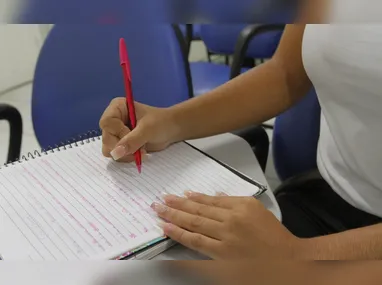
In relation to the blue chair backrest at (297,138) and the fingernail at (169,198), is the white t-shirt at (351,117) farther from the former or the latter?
the fingernail at (169,198)

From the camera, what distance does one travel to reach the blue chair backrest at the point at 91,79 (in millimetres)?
983

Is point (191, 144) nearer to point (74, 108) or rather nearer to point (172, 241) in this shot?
point (172, 241)

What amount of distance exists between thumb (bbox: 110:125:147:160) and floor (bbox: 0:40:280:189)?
27 centimetres

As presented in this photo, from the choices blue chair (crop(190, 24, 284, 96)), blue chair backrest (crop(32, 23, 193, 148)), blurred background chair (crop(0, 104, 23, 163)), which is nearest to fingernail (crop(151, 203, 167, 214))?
blue chair backrest (crop(32, 23, 193, 148))

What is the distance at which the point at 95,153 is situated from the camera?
72cm

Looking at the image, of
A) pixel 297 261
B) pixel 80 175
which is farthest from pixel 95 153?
pixel 297 261

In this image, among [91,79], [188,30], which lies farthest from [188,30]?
[91,79]

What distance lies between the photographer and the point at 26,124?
1401 mm

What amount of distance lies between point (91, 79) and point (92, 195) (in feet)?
1.58

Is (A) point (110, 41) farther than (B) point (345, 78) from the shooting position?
Yes

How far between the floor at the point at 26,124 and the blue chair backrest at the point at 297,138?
0.02 metres

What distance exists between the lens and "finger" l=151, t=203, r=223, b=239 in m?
0.51

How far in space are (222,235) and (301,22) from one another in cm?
31

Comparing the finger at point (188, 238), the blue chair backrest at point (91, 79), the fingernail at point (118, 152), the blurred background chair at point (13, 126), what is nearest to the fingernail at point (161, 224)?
the finger at point (188, 238)
